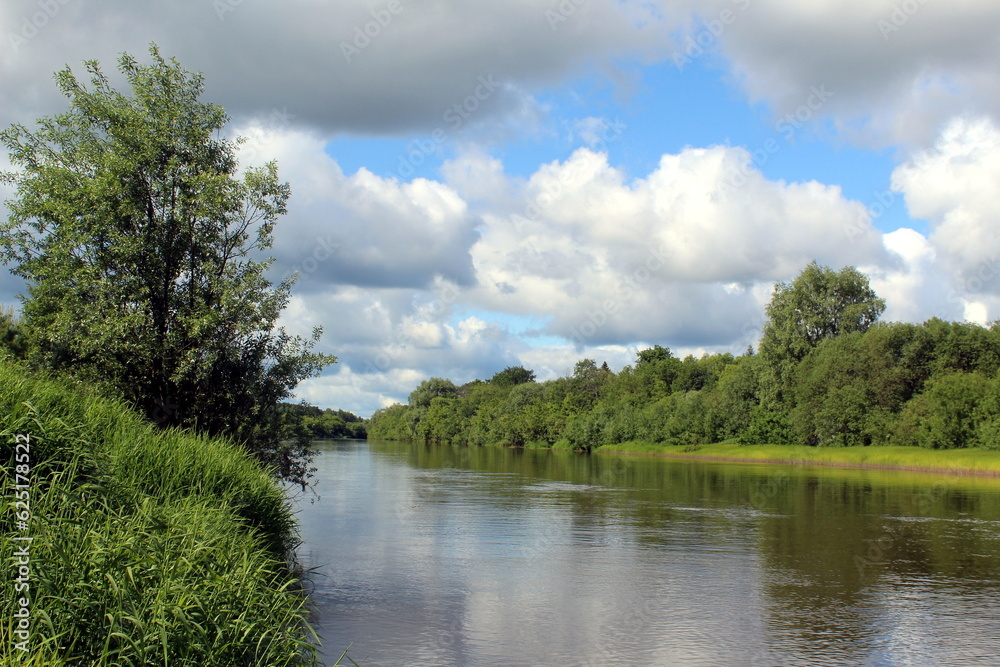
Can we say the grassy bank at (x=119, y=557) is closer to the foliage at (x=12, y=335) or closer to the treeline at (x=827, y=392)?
the foliage at (x=12, y=335)

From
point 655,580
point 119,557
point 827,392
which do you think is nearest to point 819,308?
point 827,392

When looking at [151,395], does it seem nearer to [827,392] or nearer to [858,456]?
[858,456]

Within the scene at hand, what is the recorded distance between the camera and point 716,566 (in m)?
22.2

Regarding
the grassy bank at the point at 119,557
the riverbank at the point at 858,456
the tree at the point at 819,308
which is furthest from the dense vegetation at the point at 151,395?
the tree at the point at 819,308

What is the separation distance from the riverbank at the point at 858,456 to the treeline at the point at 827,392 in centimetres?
253

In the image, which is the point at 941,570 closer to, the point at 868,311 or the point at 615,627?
the point at 615,627

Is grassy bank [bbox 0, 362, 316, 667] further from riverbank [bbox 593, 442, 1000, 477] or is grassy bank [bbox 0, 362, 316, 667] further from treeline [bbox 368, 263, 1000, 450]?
treeline [bbox 368, 263, 1000, 450]

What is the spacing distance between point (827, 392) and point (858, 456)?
11784 mm

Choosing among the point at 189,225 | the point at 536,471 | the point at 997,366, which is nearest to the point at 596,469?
the point at 536,471

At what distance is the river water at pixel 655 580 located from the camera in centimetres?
1459

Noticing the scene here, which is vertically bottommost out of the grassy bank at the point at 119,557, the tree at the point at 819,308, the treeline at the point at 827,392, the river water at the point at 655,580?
the river water at the point at 655,580

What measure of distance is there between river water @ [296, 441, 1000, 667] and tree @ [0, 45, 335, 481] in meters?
5.99

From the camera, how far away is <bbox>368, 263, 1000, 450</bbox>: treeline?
72.1 metres

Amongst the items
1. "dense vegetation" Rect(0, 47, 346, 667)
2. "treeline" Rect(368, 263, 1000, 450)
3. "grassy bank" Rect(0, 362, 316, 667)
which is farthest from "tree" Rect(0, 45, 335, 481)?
"treeline" Rect(368, 263, 1000, 450)
